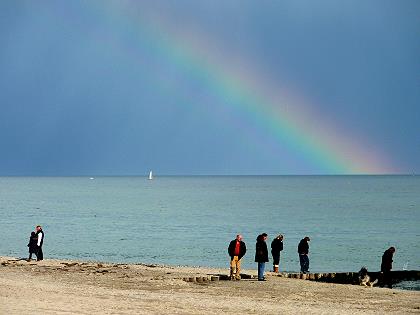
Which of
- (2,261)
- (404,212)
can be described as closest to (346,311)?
(2,261)

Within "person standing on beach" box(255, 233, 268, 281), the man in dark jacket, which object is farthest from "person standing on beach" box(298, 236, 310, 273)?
the man in dark jacket

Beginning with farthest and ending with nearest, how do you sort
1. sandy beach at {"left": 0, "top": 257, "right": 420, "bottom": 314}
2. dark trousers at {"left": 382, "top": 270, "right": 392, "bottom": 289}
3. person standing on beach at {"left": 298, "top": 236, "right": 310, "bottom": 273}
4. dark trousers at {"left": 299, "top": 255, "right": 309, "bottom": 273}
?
dark trousers at {"left": 299, "top": 255, "right": 309, "bottom": 273} < person standing on beach at {"left": 298, "top": 236, "right": 310, "bottom": 273} < dark trousers at {"left": 382, "top": 270, "right": 392, "bottom": 289} < sandy beach at {"left": 0, "top": 257, "right": 420, "bottom": 314}

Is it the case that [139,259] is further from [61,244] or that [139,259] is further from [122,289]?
[122,289]

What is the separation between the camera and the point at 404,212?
11488cm

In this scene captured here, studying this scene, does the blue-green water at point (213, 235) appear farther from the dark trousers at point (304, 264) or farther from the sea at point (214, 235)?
the dark trousers at point (304, 264)

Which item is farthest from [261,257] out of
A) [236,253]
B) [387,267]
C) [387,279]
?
[387,279]

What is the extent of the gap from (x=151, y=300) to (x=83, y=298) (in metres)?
1.93

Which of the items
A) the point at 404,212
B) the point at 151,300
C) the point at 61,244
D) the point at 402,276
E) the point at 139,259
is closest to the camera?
the point at 151,300

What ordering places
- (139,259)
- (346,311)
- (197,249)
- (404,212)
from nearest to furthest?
(346,311)
(139,259)
(197,249)
(404,212)

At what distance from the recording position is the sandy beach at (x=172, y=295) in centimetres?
2056

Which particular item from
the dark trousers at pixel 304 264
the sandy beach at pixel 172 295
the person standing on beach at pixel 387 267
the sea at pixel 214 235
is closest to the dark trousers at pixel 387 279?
the person standing on beach at pixel 387 267

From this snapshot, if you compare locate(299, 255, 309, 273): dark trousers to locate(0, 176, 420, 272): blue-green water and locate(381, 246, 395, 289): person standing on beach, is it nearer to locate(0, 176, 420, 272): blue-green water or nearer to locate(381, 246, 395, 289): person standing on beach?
locate(381, 246, 395, 289): person standing on beach

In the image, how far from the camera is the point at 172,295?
23.5m

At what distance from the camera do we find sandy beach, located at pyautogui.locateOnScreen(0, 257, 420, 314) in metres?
20.6
